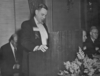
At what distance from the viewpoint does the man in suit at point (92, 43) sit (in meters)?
1.96

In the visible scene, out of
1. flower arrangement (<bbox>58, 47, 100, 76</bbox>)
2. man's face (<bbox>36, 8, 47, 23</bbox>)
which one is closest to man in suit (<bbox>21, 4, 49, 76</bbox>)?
man's face (<bbox>36, 8, 47, 23</bbox>)

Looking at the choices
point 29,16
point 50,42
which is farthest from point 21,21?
point 50,42

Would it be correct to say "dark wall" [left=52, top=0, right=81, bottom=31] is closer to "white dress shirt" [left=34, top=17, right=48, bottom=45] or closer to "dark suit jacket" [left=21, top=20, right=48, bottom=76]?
"white dress shirt" [left=34, top=17, right=48, bottom=45]

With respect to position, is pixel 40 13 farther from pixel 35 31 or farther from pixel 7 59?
pixel 7 59

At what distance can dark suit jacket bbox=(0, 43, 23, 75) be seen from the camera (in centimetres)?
153

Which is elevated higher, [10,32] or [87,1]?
[87,1]

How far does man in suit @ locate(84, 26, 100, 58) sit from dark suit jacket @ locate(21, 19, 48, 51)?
75cm

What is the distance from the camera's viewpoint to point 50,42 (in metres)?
1.28

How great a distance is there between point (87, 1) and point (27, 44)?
126 centimetres

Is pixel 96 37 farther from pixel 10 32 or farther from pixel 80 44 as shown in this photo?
pixel 10 32

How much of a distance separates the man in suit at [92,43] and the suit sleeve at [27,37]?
84cm

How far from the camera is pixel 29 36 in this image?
5.08ft

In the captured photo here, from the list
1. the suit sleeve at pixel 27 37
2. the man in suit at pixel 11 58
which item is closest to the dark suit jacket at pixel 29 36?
the suit sleeve at pixel 27 37

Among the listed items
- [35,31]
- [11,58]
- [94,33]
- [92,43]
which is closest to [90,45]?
[92,43]
